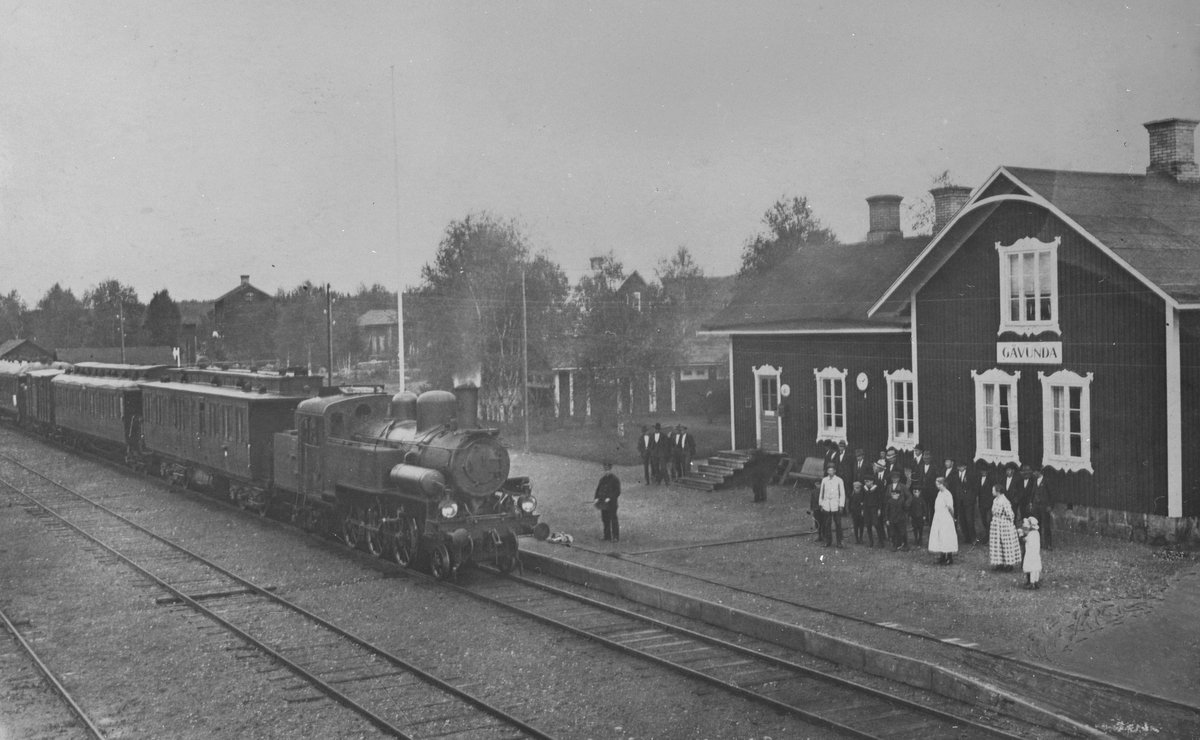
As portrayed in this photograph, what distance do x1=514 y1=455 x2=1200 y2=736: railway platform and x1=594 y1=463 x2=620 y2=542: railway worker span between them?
273mm

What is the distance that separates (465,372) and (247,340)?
26913 millimetres

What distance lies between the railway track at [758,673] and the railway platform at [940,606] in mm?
528

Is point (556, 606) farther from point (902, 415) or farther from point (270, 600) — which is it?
point (902, 415)

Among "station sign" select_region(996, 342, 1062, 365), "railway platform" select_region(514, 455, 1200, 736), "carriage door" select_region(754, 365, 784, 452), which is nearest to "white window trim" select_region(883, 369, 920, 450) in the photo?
"station sign" select_region(996, 342, 1062, 365)

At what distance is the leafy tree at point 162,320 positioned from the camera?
72500 mm

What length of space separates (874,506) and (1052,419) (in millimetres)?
3703

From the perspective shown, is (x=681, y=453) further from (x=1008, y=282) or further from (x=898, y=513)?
(x=1008, y=282)

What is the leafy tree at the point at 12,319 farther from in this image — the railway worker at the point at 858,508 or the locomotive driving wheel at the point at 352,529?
the railway worker at the point at 858,508

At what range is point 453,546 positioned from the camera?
1516cm

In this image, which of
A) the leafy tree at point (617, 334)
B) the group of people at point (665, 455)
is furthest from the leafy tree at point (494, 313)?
the group of people at point (665, 455)

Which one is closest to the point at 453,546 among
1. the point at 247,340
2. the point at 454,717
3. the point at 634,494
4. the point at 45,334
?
the point at 454,717

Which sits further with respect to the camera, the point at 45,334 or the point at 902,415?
the point at 45,334

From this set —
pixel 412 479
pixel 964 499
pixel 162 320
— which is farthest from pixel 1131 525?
pixel 162 320

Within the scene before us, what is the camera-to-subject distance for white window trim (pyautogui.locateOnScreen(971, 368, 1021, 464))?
18.8m
